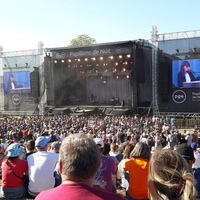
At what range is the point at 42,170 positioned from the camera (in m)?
4.36

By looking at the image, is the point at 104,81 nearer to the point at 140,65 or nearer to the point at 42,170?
the point at 140,65

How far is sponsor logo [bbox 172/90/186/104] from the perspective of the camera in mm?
26625

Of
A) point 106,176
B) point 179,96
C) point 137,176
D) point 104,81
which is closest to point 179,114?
point 179,96

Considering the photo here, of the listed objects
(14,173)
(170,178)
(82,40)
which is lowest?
(14,173)

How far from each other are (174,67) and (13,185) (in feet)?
77.4

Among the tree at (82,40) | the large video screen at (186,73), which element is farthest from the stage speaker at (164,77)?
the tree at (82,40)

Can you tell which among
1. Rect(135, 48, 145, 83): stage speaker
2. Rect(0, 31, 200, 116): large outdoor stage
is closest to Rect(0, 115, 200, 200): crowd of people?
Rect(0, 31, 200, 116): large outdoor stage

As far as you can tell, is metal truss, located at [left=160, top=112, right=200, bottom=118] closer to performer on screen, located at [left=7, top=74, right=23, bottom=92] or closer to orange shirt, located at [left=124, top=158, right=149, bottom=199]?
performer on screen, located at [left=7, top=74, right=23, bottom=92]

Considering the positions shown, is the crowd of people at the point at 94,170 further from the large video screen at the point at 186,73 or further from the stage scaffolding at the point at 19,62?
the stage scaffolding at the point at 19,62

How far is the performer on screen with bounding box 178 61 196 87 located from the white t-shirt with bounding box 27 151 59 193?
22964mm

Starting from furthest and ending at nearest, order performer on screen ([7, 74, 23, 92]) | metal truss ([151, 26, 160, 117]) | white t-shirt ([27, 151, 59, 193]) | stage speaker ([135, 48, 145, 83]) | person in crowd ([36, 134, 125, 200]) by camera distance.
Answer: performer on screen ([7, 74, 23, 92]) < stage speaker ([135, 48, 145, 83]) < metal truss ([151, 26, 160, 117]) < white t-shirt ([27, 151, 59, 193]) < person in crowd ([36, 134, 125, 200])

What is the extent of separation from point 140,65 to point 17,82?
15.6 meters

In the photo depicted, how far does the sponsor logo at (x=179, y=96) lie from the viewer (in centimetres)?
2662

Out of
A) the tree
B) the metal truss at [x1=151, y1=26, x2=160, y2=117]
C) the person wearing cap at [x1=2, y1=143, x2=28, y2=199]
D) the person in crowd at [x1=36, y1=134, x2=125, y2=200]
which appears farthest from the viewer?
the tree
